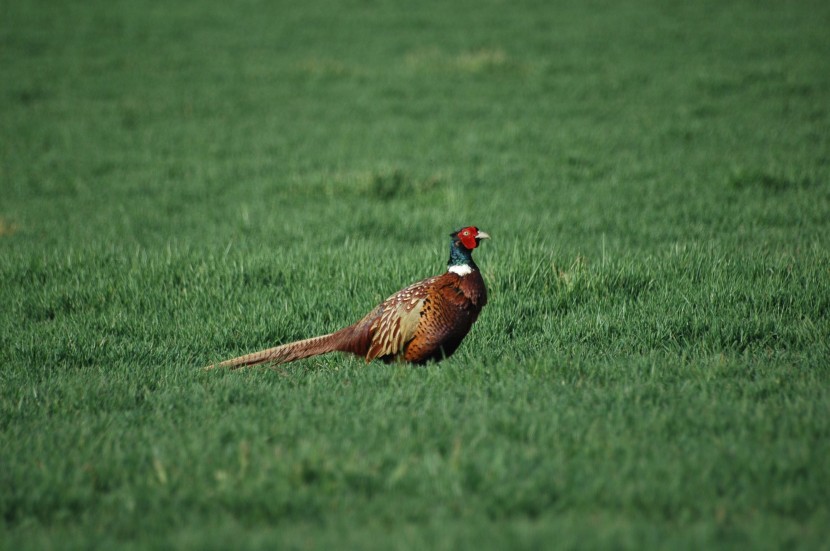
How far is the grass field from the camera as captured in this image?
3.45 meters

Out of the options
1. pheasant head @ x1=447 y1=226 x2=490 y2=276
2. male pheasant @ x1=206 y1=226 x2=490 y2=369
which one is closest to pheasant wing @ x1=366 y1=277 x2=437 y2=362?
male pheasant @ x1=206 y1=226 x2=490 y2=369

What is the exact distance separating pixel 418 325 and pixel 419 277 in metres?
1.98

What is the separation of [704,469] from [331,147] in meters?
10.4

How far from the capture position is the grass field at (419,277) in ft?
11.3

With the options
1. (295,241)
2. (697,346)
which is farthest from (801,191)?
(295,241)

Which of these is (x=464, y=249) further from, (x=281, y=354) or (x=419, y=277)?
(x=419, y=277)

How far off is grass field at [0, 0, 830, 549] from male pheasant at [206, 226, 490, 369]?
0.57 feet

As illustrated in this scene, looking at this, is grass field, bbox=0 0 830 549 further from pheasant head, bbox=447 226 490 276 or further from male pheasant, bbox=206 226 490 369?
pheasant head, bbox=447 226 490 276

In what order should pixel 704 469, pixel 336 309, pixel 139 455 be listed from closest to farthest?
pixel 704 469, pixel 139 455, pixel 336 309

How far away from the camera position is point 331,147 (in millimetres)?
13164

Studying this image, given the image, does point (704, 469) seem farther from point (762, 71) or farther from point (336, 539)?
point (762, 71)

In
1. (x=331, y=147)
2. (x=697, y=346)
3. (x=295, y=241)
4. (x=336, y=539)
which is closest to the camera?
(x=336, y=539)

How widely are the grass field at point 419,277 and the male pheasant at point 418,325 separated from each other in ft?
0.57

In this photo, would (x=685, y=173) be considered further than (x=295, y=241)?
Yes
